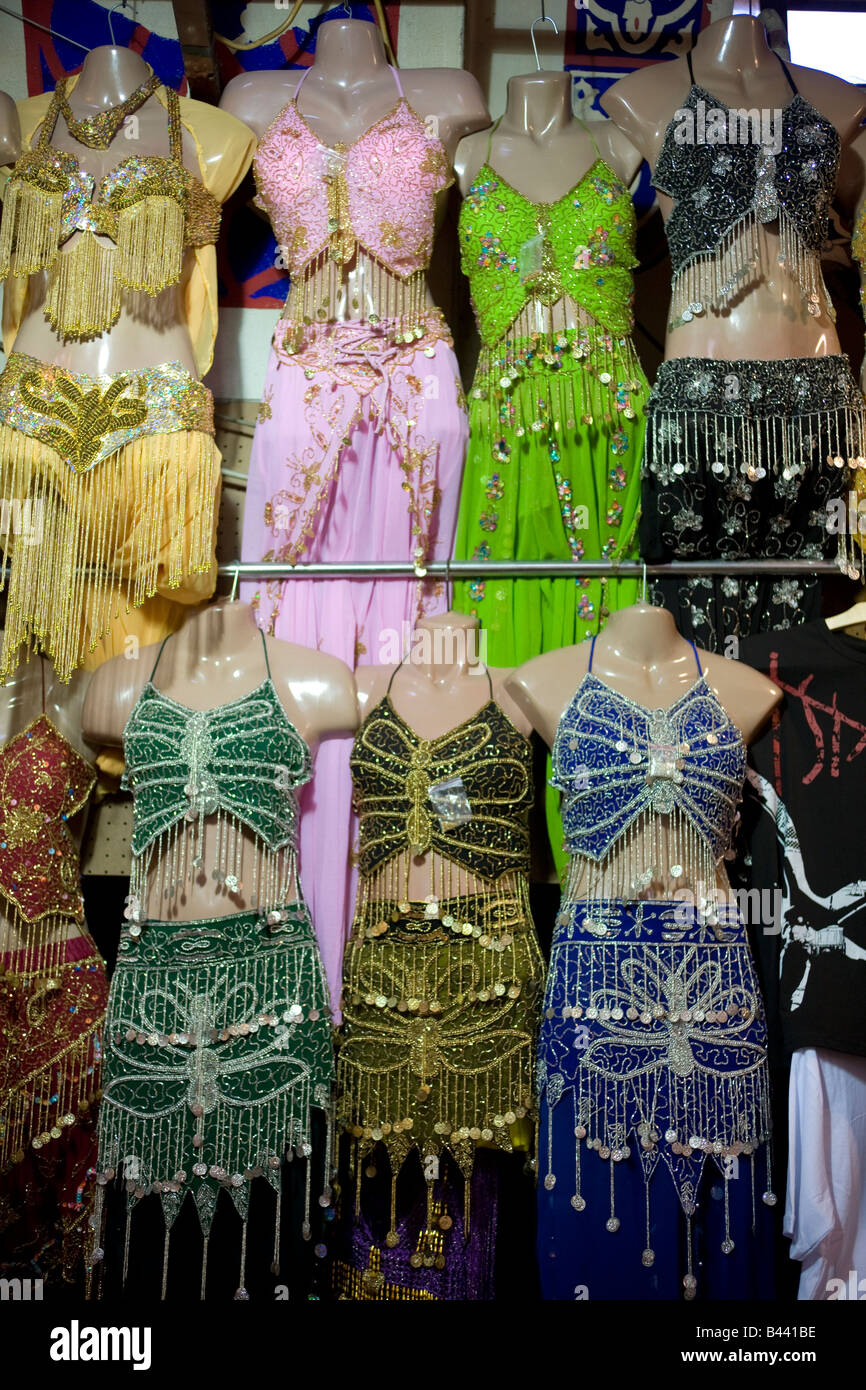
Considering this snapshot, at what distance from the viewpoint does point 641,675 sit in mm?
2689

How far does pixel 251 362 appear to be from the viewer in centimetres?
344

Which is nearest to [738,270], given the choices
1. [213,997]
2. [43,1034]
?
[213,997]

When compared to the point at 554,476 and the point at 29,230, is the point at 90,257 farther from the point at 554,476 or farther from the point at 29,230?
the point at 554,476

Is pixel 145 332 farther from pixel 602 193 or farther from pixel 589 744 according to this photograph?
pixel 589 744

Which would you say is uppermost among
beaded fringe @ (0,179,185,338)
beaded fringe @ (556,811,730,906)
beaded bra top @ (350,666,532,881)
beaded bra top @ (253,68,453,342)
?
beaded bra top @ (253,68,453,342)

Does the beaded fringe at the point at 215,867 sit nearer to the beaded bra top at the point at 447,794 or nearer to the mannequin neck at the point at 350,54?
the beaded bra top at the point at 447,794

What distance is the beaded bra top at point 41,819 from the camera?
107 inches

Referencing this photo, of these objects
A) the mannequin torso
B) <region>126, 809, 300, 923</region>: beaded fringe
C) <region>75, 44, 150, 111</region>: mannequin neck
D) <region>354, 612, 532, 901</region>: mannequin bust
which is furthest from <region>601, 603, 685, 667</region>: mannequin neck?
<region>75, 44, 150, 111</region>: mannequin neck

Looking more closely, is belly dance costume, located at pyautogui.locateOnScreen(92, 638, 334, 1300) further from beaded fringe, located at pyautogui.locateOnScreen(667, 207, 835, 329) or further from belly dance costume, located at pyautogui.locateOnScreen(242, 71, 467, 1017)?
beaded fringe, located at pyautogui.locateOnScreen(667, 207, 835, 329)

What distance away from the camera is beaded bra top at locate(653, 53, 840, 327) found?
2.91m

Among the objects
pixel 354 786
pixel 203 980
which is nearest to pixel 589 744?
pixel 354 786

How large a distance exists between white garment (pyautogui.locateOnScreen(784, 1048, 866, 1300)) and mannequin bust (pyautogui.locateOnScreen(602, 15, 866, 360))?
4.83ft

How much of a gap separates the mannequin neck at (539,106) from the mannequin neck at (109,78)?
832 mm

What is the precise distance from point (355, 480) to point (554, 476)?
43 cm
